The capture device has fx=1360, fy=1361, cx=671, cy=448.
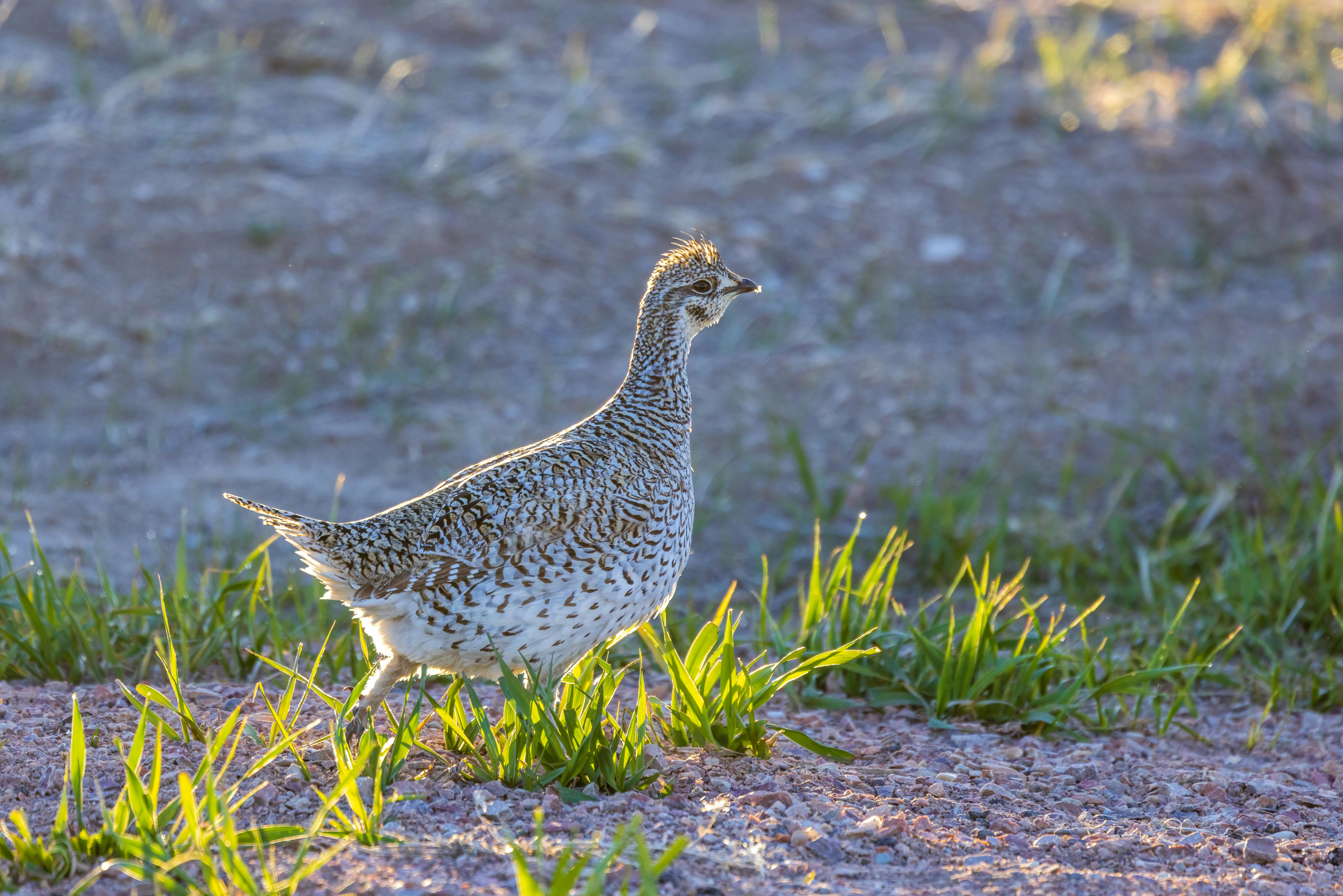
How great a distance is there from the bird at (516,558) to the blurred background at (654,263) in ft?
6.26

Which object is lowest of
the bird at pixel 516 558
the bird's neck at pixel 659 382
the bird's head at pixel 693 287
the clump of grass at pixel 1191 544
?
the clump of grass at pixel 1191 544

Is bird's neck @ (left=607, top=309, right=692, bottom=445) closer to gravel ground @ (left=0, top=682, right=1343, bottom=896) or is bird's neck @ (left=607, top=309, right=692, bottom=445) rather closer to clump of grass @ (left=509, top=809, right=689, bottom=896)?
gravel ground @ (left=0, top=682, right=1343, bottom=896)

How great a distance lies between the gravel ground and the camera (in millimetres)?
3078

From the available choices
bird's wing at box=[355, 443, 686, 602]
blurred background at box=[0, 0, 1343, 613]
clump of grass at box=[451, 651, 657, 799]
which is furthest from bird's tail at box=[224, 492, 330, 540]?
blurred background at box=[0, 0, 1343, 613]

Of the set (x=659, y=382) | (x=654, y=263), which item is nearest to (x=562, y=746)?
(x=659, y=382)

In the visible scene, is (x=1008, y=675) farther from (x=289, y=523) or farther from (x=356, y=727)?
(x=289, y=523)

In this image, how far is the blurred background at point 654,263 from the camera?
6.87 metres

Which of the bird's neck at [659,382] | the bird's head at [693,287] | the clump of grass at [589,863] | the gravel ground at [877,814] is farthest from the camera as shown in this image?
the bird's head at [693,287]

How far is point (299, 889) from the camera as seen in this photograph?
9.35 feet

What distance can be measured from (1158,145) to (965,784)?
7410 mm

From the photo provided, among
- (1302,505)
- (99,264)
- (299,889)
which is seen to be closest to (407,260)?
(99,264)

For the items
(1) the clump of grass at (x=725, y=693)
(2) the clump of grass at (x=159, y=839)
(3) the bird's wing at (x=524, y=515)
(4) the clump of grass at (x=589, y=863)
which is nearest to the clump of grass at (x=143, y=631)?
(3) the bird's wing at (x=524, y=515)

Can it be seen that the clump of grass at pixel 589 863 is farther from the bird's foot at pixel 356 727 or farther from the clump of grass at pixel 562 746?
the bird's foot at pixel 356 727

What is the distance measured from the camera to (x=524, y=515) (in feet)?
12.7
